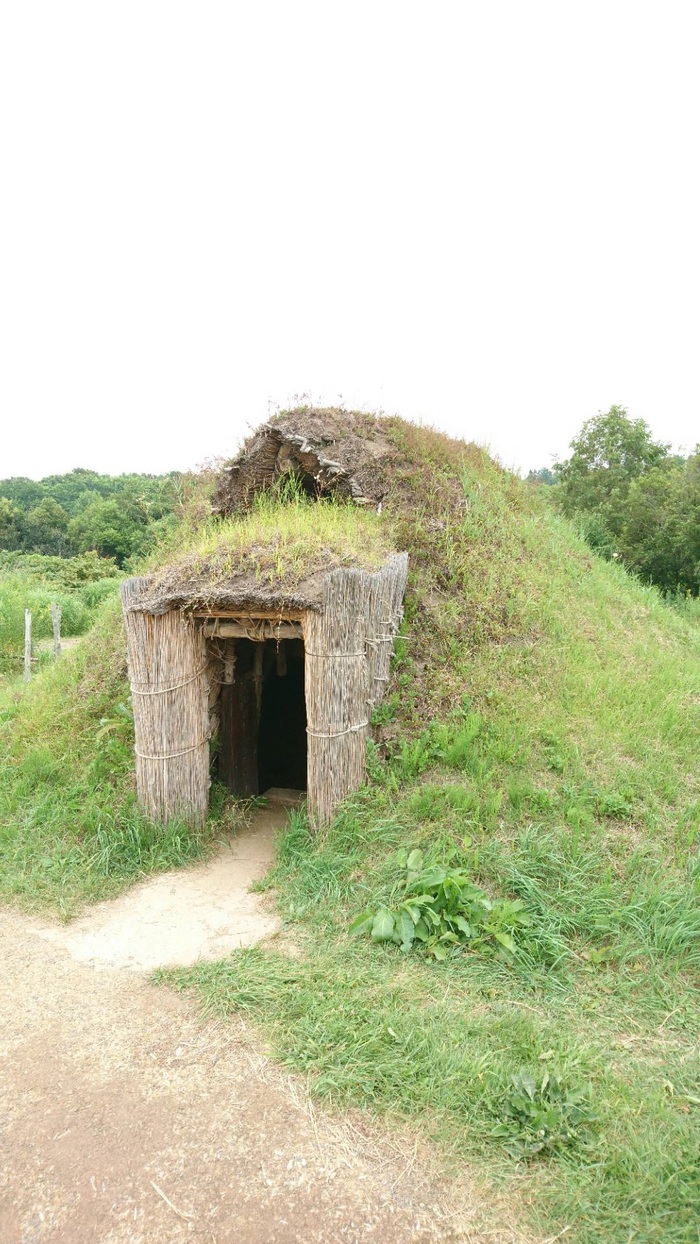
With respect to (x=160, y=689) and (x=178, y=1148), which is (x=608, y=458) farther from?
(x=178, y=1148)

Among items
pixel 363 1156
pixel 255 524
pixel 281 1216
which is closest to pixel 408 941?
pixel 363 1156

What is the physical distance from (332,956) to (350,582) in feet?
8.02

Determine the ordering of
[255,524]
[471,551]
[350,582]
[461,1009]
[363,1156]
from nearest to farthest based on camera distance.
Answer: [363,1156], [461,1009], [350,582], [255,524], [471,551]

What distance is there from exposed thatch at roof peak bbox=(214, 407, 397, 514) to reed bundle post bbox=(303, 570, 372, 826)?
8.62 ft

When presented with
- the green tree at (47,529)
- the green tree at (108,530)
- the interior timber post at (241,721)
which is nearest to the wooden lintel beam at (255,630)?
the interior timber post at (241,721)

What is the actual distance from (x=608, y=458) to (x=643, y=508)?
6113 mm

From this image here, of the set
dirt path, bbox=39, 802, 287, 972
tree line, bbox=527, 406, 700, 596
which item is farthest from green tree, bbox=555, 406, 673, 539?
dirt path, bbox=39, 802, 287, 972

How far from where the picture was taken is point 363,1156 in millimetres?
2645

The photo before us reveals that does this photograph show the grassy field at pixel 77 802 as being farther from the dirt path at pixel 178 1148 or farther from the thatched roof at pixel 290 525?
the thatched roof at pixel 290 525

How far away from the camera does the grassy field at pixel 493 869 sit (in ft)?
8.95

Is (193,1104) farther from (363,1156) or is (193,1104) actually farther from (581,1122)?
(581,1122)

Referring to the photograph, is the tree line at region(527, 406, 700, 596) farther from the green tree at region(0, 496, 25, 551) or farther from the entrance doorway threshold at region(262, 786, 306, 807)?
the green tree at region(0, 496, 25, 551)

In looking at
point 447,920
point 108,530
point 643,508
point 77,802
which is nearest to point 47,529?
point 108,530

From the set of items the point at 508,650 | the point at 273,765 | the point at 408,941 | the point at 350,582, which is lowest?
the point at 273,765
